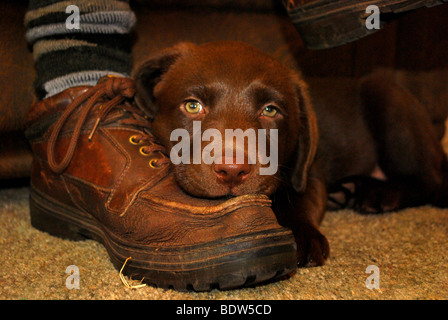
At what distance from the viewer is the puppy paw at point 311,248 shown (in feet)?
5.06

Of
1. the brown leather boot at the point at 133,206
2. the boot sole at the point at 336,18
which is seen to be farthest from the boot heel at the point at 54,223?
the boot sole at the point at 336,18

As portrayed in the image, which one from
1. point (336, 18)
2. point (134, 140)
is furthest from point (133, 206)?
point (336, 18)

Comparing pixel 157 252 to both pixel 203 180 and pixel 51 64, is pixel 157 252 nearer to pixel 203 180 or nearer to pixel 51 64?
pixel 203 180

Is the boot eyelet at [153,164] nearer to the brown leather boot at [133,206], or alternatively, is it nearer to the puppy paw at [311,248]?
the brown leather boot at [133,206]

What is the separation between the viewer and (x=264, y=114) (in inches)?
73.4

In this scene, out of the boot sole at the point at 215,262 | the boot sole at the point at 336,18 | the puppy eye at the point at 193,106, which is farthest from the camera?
the puppy eye at the point at 193,106

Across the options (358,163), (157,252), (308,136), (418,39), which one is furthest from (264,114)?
(418,39)

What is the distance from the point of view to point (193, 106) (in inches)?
71.4

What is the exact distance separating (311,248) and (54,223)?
106 centimetres

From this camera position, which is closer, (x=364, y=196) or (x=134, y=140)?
(x=134, y=140)

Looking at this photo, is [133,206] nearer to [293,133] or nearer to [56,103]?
[56,103]

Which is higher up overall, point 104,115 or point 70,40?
point 70,40

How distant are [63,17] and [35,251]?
1.00 m

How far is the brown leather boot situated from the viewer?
1.22 meters
